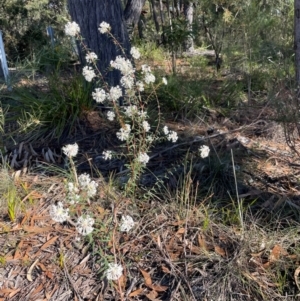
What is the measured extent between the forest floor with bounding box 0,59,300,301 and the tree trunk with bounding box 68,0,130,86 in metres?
1.07

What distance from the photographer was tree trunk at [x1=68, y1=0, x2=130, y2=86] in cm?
397

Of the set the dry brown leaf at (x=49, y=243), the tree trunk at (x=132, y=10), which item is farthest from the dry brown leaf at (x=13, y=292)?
the tree trunk at (x=132, y=10)

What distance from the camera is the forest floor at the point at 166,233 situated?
90.7 inches

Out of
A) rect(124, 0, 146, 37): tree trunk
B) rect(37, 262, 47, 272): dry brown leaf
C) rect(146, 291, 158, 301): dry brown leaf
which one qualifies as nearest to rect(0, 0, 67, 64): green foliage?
rect(124, 0, 146, 37): tree trunk

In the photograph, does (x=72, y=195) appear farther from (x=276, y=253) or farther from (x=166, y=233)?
(x=276, y=253)

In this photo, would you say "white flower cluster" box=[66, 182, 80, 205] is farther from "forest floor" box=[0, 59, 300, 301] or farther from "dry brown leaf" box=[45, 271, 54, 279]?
"dry brown leaf" box=[45, 271, 54, 279]

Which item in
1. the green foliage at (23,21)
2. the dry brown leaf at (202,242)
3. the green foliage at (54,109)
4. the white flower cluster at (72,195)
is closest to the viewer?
the white flower cluster at (72,195)

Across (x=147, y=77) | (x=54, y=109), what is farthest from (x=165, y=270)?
(x=54, y=109)

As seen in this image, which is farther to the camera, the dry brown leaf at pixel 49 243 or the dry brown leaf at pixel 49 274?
the dry brown leaf at pixel 49 243

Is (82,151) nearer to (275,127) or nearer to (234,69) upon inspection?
(275,127)

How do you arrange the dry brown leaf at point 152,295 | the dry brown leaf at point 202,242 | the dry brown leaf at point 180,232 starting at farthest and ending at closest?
the dry brown leaf at point 180,232
the dry brown leaf at point 202,242
the dry brown leaf at point 152,295

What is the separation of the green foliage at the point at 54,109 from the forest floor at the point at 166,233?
0.41 metres

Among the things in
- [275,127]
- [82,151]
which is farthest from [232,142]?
[82,151]

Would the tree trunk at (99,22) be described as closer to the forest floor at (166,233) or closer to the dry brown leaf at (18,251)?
the forest floor at (166,233)
